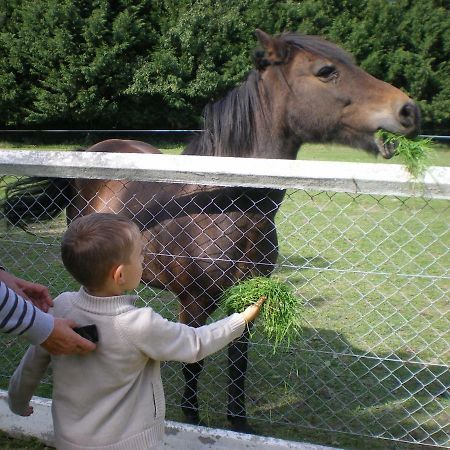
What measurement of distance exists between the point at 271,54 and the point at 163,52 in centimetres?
2119

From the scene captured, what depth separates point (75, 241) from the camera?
58.1 inches

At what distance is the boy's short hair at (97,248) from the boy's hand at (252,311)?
51 centimetres

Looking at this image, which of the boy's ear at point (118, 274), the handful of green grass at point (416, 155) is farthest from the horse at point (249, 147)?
the boy's ear at point (118, 274)

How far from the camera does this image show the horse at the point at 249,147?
2590mm

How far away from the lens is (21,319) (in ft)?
4.85

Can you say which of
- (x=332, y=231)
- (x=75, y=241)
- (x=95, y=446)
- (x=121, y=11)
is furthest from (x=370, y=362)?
(x=121, y=11)

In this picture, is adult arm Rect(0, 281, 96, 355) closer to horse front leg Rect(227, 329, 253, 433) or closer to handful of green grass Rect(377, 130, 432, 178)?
handful of green grass Rect(377, 130, 432, 178)

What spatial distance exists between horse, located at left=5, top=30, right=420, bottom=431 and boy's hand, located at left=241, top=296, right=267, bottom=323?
59 centimetres

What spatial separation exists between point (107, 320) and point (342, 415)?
2.14 m

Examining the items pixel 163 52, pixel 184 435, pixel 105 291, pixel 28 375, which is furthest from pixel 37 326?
pixel 163 52

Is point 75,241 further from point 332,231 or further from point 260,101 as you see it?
point 332,231

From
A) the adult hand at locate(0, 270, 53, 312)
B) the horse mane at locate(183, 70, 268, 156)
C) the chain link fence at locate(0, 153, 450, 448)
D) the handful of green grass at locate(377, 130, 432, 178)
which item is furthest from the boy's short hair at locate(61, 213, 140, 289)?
the horse mane at locate(183, 70, 268, 156)

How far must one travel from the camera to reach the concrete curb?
235cm

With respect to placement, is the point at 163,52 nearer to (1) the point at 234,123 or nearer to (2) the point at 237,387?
(1) the point at 234,123
